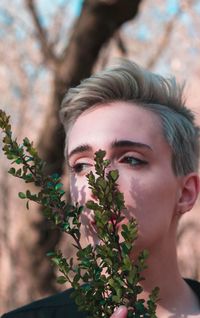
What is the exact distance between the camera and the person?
2010mm

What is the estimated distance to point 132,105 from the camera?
87.8 inches

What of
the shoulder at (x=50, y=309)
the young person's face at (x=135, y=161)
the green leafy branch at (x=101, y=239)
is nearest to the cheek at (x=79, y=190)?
the young person's face at (x=135, y=161)

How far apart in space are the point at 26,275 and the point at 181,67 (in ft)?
21.8

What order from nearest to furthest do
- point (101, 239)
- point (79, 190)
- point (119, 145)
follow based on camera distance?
point (101, 239), point (79, 190), point (119, 145)

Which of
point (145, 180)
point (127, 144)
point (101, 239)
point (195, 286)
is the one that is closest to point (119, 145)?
point (127, 144)

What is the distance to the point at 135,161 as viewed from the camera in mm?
2043

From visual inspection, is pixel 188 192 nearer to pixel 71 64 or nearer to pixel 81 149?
pixel 81 149

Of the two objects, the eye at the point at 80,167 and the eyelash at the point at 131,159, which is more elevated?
the eye at the point at 80,167

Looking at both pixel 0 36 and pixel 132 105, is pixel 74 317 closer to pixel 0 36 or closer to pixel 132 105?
pixel 132 105

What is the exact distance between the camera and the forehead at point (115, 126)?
2.04 m

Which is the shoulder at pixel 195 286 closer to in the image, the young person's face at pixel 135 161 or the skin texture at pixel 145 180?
the skin texture at pixel 145 180

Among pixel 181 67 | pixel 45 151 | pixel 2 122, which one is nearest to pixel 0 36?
pixel 181 67

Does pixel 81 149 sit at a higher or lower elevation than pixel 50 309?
higher

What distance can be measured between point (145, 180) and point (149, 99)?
0.38 m
